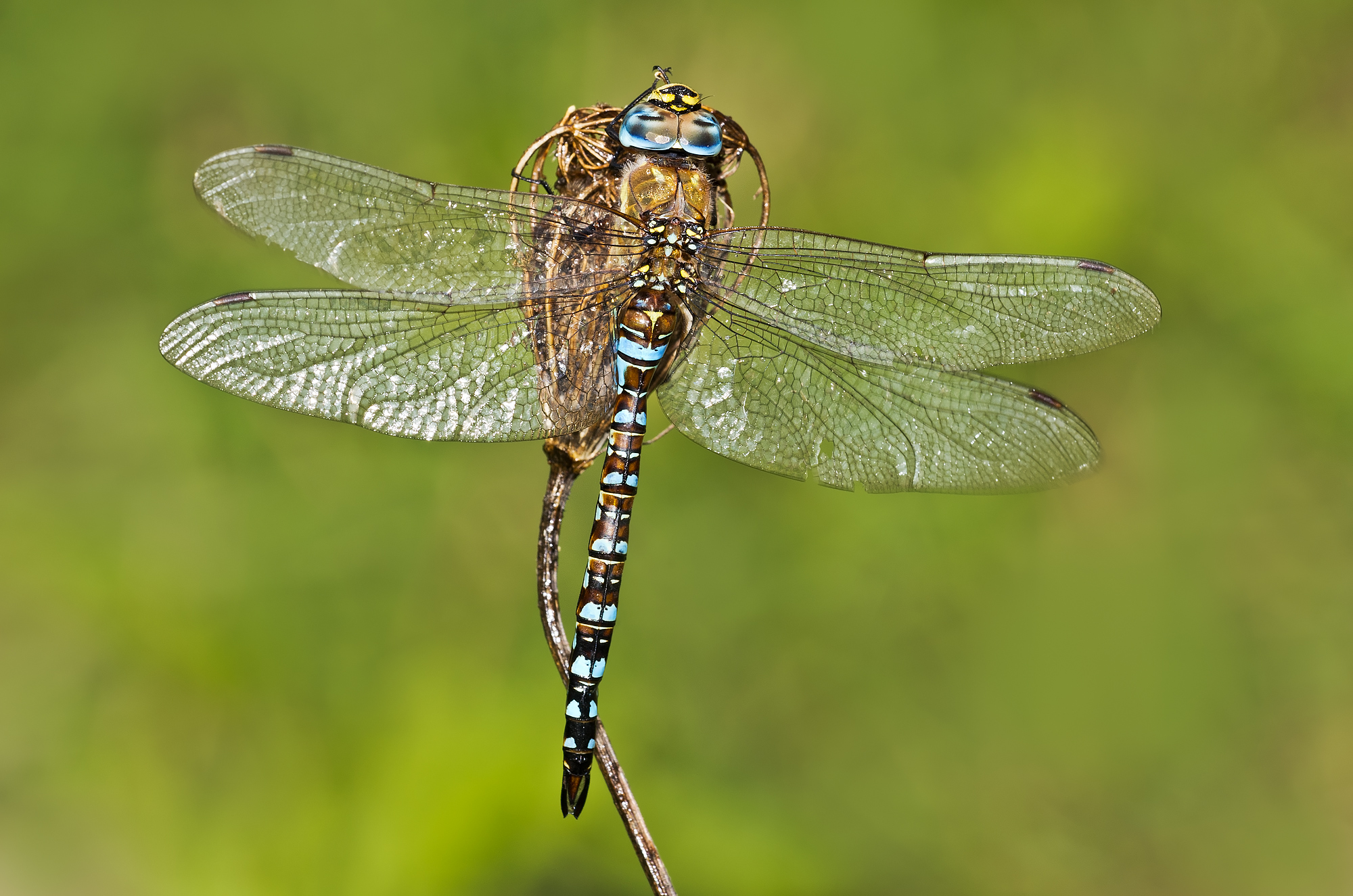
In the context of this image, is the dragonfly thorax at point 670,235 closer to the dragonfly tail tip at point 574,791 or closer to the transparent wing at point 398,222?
the transparent wing at point 398,222

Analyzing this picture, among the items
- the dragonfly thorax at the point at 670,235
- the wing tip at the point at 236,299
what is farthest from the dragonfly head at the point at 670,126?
the wing tip at the point at 236,299

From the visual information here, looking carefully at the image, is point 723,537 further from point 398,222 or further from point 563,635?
point 398,222

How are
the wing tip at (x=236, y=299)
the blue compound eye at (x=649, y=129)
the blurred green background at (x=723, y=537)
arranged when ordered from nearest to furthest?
the wing tip at (x=236, y=299)
the blue compound eye at (x=649, y=129)
the blurred green background at (x=723, y=537)

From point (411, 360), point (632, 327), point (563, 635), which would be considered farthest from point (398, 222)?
point (563, 635)

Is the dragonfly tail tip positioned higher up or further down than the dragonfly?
further down

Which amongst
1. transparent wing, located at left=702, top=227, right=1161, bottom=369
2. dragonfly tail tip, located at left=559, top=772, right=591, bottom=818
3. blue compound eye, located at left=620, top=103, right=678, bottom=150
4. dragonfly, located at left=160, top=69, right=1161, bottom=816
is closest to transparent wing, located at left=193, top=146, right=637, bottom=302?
dragonfly, located at left=160, top=69, right=1161, bottom=816

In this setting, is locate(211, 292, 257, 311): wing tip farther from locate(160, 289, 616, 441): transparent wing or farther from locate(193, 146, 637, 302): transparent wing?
locate(193, 146, 637, 302): transparent wing

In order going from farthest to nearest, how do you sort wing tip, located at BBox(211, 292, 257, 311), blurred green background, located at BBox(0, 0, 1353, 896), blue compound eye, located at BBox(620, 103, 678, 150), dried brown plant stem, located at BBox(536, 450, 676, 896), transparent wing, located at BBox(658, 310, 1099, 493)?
blurred green background, located at BBox(0, 0, 1353, 896) → transparent wing, located at BBox(658, 310, 1099, 493) → blue compound eye, located at BBox(620, 103, 678, 150) → wing tip, located at BBox(211, 292, 257, 311) → dried brown plant stem, located at BBox(536, 450, 676, 896)

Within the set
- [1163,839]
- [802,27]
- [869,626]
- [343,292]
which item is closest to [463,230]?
[343,292]
